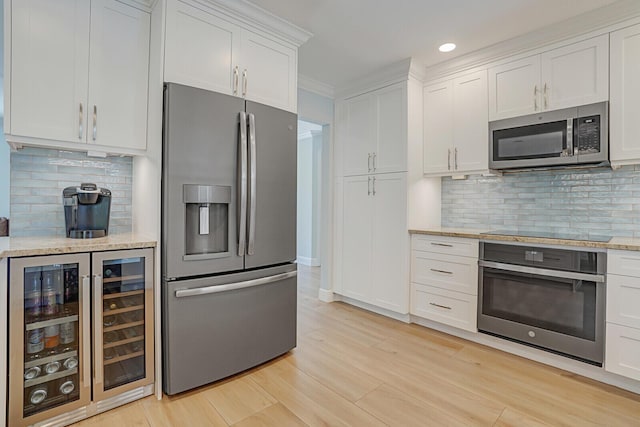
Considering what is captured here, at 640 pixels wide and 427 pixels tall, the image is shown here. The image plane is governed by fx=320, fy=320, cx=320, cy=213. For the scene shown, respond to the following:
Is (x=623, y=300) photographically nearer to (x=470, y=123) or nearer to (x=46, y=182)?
(x=470, y=123)

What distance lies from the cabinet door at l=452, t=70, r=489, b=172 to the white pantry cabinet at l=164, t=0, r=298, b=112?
1.62 metres

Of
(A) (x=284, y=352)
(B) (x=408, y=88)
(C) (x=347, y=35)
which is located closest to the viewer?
(A) (x=284, y=352)

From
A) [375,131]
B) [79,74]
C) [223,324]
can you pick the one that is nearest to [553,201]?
[375,131]

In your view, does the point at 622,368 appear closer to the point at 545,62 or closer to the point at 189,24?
the point at 545,62

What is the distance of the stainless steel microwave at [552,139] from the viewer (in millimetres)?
2299

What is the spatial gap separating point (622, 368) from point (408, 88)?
107 inches

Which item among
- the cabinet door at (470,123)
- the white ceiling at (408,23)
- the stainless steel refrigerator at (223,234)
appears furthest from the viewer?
the cabinet door at (470,123)

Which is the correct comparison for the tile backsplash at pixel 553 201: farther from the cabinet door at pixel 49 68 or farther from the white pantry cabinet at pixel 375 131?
the cabinet door at pixel 49 68

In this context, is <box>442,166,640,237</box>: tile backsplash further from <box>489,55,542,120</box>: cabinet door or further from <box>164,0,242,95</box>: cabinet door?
<box>164,0,242,95</box>: cabinet door

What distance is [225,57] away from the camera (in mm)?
2168

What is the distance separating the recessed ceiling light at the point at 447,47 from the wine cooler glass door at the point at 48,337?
10.3 ft

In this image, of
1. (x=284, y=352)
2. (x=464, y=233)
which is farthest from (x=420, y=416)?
(x=464, y=233)

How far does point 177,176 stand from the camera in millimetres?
1914

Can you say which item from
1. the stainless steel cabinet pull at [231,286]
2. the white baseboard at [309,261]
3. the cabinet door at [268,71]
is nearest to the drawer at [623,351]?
the stainless steel cabinet pull at [231,286]
